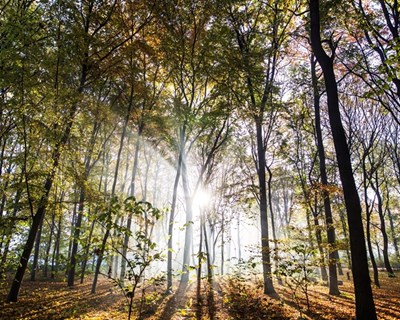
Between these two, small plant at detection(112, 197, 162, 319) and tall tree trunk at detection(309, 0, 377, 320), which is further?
tall tree trunk at detection(309, 0, 377, 320)

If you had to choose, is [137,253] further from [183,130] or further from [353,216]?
[183,130]

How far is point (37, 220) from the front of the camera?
9.30 m

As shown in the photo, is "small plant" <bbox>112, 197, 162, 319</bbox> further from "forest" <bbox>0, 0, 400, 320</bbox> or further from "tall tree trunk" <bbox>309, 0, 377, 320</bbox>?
"tall tree trunk" <bbox>309, 0, 377, 320</bbox>

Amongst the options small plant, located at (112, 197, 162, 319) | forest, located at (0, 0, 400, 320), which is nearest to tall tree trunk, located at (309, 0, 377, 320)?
forest, located at (0, 0, 400, 320)

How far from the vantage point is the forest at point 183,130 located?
613 centimetres

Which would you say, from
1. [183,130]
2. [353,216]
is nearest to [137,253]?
[353,216]

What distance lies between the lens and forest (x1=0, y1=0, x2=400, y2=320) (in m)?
6.13

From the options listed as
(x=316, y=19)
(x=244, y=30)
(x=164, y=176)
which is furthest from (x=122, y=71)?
(x=164, y=176)

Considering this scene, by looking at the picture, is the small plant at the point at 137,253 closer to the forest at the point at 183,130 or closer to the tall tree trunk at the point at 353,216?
the forest at the point at 183,130

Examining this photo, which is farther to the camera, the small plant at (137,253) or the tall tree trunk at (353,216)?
the tall tree trunk at (353,216)

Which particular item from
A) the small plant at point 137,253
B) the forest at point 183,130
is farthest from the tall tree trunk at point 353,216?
the small plant at point 137,253

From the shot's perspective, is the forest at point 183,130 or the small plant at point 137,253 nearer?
the small plant at point 137,253

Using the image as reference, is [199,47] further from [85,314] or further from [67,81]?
[85,314]

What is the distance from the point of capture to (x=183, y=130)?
1467 cm
